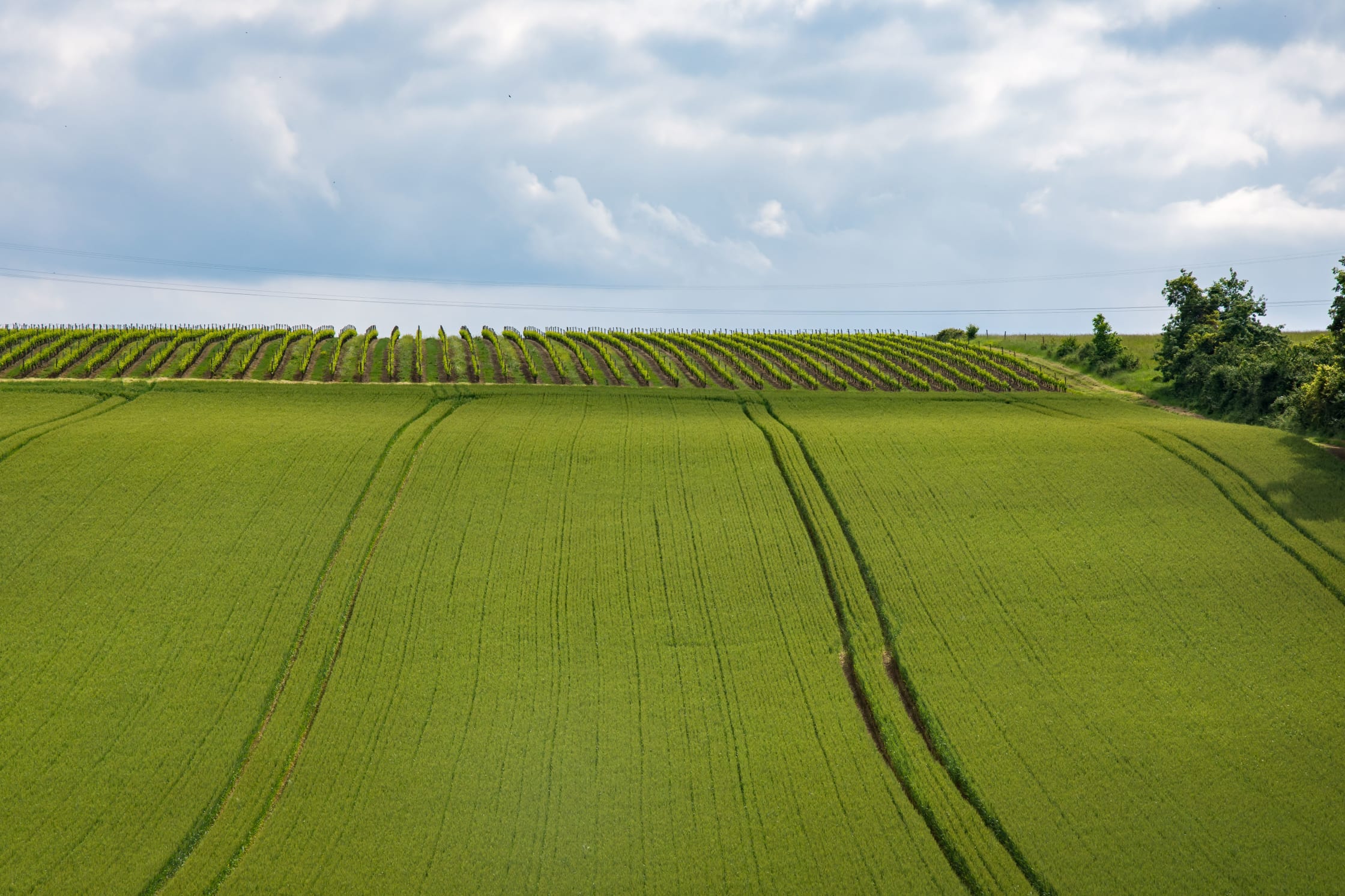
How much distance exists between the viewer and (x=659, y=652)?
123 ft

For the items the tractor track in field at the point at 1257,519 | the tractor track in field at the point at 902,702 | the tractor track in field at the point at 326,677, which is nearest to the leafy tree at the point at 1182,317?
the tractor track in field at the point at 1257,519

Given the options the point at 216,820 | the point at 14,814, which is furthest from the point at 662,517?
the point at 14,814

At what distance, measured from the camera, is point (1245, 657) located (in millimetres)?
37875

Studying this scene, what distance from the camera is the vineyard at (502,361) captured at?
224 ft

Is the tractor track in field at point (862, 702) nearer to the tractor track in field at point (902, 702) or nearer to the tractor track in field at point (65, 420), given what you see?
the tractor track in field at point (902, 702)

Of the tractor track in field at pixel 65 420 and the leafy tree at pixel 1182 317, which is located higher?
the leafy tree at pixel 1182 317

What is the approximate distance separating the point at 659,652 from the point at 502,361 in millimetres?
42458

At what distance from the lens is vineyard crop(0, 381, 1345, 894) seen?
28719mm

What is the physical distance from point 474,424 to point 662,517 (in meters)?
17.6

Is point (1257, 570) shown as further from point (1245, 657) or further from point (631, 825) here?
point (631, 825)

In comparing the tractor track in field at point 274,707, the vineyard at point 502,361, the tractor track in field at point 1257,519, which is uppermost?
the vineyard at point 502,361

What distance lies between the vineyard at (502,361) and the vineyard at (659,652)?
7685 mm

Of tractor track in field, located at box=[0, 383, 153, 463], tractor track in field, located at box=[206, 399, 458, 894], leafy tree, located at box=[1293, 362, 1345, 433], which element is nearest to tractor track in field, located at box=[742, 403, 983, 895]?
tractor track in field, located at box=[206, 399, 458, 894]

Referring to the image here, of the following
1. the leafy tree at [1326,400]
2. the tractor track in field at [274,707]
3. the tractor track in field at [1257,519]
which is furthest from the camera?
the leafy tree at [1326,400]
